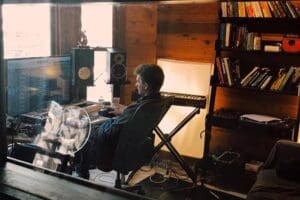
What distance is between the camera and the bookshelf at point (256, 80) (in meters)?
2.96

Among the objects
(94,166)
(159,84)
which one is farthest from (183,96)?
(94,166)

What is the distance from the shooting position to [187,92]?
137 inches

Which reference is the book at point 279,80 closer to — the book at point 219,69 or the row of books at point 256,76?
the row of books at point 256,76

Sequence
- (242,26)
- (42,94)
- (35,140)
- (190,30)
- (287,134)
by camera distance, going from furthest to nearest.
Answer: (190,30) → (242,26) → (287,134) → (42,94) → (35,140)

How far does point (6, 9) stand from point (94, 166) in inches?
62.8

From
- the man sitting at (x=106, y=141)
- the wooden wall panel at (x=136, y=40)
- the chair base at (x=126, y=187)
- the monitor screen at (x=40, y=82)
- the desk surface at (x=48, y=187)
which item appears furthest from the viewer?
the wooden wall panel at (x=136, y=40)

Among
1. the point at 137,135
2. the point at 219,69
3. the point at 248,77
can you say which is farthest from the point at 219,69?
the point at 137,135

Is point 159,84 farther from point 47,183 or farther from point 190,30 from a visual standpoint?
point 47,183

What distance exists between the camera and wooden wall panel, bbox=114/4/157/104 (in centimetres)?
377

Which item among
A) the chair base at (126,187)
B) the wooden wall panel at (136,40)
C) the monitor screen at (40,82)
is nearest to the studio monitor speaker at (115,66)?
the wooden wall panel at (136,40)

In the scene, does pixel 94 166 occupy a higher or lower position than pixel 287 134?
lower

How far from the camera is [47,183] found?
0.97 m

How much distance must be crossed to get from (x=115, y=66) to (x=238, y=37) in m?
1.17

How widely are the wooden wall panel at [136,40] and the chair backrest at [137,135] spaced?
1.13m
